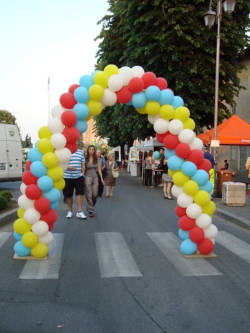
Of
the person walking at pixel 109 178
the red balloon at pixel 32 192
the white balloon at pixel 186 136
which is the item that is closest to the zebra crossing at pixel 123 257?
the red balloon at pixel 32 192

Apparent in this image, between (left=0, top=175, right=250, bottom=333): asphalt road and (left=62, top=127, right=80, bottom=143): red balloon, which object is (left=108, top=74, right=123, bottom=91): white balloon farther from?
(left=0, top=175, right=250, bottom=333): asphalt road

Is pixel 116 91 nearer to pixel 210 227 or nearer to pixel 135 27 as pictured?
pixel 210 227

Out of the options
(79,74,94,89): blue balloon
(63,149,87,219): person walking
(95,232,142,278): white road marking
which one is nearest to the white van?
(63,149,87,219): person walking

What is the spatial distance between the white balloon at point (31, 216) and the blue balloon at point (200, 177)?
252 cm

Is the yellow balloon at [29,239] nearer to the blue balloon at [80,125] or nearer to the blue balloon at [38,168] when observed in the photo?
the blue balloon at [38,168]

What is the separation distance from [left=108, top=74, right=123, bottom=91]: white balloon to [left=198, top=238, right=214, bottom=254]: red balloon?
2760 millimetres

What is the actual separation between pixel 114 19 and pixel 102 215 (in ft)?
57.3

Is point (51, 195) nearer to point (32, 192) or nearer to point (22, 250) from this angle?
point (32, 192)

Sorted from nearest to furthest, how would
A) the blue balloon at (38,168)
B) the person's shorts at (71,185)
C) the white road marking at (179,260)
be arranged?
the white road marking at (179,260)
the blue balloon at (38,168)
the person's shorts at (71,185)

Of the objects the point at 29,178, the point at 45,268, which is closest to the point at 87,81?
the point at 29,178

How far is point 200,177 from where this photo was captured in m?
6.61

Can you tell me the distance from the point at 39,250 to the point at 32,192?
2.89 ft

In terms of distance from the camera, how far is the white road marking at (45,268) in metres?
5.48

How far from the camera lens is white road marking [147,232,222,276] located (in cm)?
580
